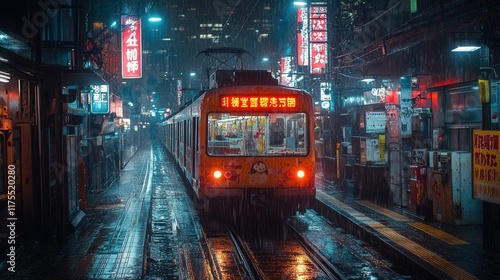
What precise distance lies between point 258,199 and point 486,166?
4748 mm

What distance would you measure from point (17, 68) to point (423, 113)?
10971 mm

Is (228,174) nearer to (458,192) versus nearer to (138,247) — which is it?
(138,247)

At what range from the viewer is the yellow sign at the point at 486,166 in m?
8.76

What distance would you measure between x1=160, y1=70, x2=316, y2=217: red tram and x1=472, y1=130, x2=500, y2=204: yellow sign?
363 centimetres

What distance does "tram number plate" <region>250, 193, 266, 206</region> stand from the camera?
1166 centimetres

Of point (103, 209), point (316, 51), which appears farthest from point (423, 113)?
point (103, 209)

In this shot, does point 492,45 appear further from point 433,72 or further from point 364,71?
point 364,71

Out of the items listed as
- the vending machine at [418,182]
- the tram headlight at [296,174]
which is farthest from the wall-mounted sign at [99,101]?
the vending machine at [418,182]

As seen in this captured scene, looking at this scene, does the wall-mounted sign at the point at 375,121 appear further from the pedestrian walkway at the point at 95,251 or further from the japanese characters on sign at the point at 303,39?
the japanese characters on sign at the point at 303,39

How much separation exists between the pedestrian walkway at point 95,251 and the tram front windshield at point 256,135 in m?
2.53

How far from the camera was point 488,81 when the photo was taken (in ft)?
29.8

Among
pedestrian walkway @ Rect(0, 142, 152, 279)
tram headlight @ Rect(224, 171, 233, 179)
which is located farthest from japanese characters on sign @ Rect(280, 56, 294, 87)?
tram headlight @ Rect(224, 171, 233, 179)

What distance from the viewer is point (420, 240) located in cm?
1004

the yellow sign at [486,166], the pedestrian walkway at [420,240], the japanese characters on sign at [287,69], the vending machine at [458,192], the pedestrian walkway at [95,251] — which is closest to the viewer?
the pedestrian walkway at [95,251]
